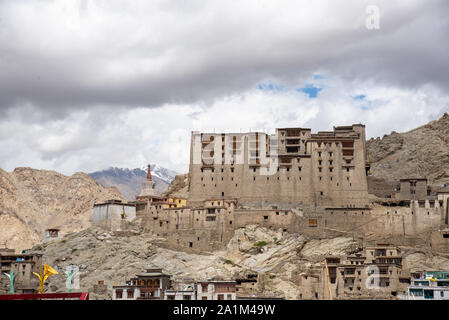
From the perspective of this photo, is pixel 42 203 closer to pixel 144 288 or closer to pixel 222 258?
pixel 222 258

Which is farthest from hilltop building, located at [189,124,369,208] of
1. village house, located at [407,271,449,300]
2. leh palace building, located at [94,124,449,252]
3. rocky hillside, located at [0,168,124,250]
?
rocky hillside, located at [0,168,124,250]

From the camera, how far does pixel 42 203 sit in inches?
7377

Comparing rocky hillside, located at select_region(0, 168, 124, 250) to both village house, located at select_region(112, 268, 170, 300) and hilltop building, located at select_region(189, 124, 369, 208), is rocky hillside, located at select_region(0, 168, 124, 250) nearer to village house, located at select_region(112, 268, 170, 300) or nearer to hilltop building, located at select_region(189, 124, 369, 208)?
hilltop building, located at select_region(189, 124, 369, 208)

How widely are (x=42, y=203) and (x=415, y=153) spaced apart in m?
112

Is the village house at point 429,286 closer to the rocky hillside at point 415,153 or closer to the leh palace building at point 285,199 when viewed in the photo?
the leh palace building at point 285,199

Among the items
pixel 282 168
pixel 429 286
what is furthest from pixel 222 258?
pixel 429 286

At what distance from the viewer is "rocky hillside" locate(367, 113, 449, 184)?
342 feet

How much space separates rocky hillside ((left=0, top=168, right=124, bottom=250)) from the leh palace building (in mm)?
73206

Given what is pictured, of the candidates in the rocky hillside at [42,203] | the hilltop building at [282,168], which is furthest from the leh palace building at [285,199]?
the rocky hillside at [42,203]

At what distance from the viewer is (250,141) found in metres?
95.8

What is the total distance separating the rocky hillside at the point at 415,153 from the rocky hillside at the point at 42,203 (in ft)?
266

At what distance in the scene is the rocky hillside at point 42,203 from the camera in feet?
536
